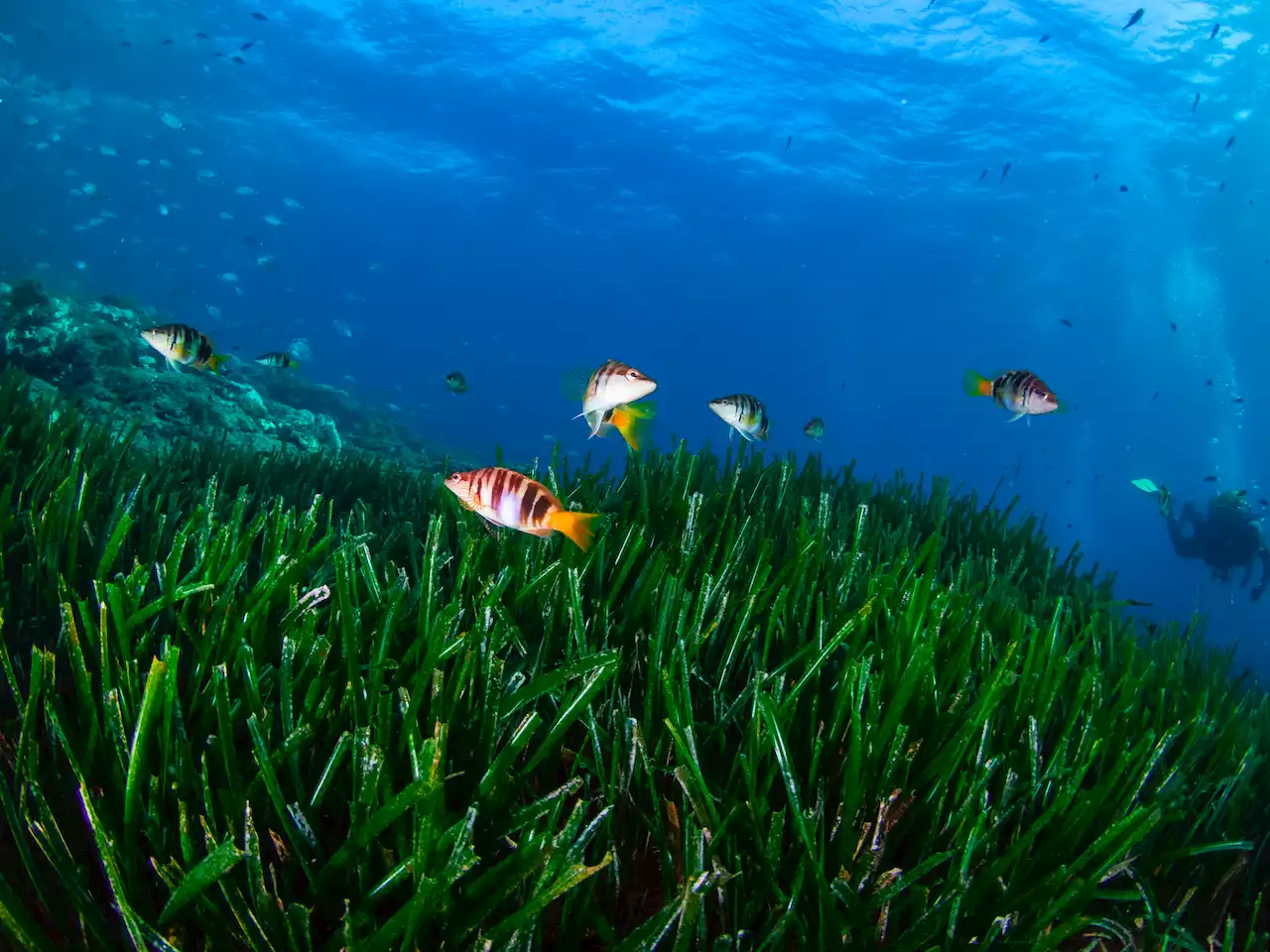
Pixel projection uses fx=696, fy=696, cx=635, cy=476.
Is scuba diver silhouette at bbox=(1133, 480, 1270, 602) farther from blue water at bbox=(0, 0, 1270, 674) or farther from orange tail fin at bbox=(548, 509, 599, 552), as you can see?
orange tail fin at bbox=(548, 509, 599, 552)

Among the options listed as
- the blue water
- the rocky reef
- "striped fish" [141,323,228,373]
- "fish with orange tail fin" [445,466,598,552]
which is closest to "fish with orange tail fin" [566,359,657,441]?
"fish with orange tail fin" [445,466,598,552]

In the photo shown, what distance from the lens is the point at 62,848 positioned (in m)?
1.40

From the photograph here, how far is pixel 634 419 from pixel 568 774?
95.4 inches

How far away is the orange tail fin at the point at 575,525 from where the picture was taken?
2.57 meters

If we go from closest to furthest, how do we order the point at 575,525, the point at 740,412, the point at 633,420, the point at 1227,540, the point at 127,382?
the point at 575,525
the point at 633,420
the point at 740,412
the point at 127,382
the point at 1227,540

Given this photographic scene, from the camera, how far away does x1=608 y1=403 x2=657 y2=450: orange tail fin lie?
4.00 metres

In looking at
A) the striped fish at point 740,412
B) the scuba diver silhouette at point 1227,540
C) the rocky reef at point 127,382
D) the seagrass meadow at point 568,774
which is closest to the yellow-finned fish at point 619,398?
the seagrass meadow at point 568,774

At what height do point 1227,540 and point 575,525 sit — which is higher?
point 575,525

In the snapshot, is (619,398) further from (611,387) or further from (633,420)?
(633,420)

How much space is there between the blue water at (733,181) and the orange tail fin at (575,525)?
500 cm

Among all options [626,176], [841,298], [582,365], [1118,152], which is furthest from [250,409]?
[841,298]

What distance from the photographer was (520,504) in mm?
2713

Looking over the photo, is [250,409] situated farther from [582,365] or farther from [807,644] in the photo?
[807,644]

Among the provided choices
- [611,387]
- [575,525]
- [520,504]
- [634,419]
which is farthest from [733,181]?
[575,525]
